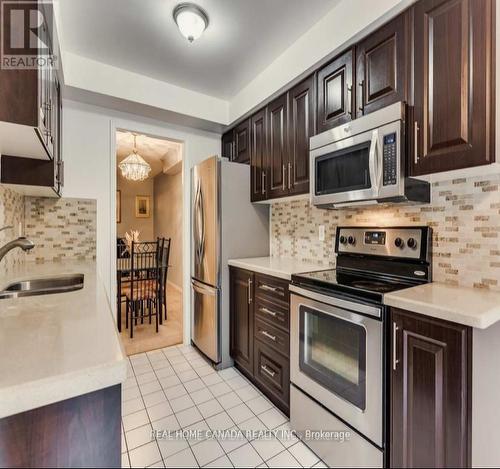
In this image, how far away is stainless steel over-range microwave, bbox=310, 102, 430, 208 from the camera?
1350 millimetres

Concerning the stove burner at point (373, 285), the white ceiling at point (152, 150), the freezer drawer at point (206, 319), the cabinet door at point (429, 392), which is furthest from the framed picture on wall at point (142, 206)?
the cabinet door at point (429, 392)

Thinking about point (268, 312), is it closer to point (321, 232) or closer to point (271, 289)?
point (271, 289)

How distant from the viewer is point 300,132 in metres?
1.98

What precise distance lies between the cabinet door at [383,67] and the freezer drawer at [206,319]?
1.75m

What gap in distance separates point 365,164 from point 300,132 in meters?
0.65

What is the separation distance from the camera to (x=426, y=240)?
1.48 m

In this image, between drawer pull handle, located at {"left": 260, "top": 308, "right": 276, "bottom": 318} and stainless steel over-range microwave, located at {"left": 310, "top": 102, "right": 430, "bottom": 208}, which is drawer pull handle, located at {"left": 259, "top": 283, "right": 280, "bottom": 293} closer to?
drawer pull handle, located at {"left": 260, "top": 308, "right": 276, "bottom": 318}

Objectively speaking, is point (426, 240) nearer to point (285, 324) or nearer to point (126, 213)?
point (285, 324)

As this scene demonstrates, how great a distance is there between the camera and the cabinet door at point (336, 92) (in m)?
1.61

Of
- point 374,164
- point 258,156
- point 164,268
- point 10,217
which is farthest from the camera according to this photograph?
point 164,268

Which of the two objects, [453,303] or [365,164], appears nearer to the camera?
[453,303]

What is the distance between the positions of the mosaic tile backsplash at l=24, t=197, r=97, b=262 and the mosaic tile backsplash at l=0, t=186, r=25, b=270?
0.34 feet

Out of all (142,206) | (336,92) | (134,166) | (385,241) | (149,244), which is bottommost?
(149,244)

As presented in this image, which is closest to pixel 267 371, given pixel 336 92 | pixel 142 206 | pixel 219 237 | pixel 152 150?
pixel 219 237
